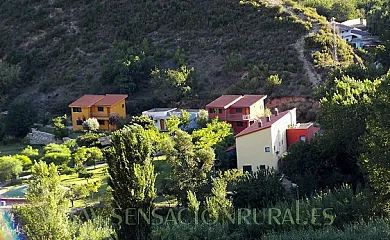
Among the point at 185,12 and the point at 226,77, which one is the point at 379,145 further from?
the point at 185,12

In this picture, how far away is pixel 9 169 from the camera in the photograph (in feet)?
80.7

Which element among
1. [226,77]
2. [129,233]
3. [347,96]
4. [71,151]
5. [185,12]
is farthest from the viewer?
[185,12]

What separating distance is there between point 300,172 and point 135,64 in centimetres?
1996

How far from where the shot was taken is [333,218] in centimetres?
1546

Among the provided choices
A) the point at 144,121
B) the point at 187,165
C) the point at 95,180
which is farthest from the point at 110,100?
the point at 187,165

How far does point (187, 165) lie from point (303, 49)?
1889 centimetres

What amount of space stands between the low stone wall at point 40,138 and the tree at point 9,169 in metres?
7.18

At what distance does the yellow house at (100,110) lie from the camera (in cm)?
3338

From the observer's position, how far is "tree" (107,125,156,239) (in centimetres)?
1188

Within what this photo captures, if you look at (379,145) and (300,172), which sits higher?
(379,145)

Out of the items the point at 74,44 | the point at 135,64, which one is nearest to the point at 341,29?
the point at 135,64

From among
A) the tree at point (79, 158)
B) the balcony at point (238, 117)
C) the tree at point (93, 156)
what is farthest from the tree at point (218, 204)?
the balcony at point (238, 117)

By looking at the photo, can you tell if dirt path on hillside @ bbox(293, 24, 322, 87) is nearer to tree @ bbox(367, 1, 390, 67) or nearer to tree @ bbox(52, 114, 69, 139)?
tree @ bbox(367, 1, 390, 67)

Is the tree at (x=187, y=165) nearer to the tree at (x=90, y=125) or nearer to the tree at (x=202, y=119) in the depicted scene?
the tree at (x=202, y=119)
